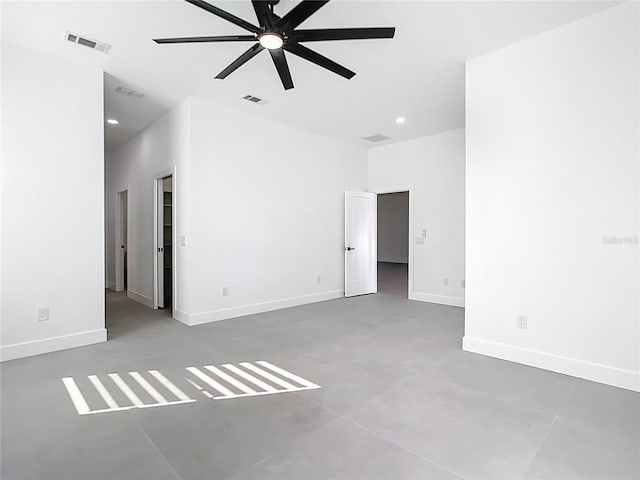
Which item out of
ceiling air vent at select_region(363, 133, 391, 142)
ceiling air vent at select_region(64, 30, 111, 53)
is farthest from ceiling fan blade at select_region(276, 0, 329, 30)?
ceiling air vent at select_region(363, 133, 391, 142)

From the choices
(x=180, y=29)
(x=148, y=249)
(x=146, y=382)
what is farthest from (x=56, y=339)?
(x=180, y=29)

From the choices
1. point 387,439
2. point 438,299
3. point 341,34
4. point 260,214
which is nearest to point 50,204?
point 260,214

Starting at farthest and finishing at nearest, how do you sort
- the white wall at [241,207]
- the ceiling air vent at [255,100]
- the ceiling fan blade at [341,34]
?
the white wall at [241,207] → the ceiling air vent at [255,100] → the ceiling fan blade at [341,34]

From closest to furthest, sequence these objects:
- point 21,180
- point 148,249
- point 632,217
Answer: point 632,217, point 21,180, point 148,249

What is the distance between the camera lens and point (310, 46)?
11.1 feet

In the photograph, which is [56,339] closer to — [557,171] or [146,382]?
[146,382]

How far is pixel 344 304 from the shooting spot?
19.6 ft

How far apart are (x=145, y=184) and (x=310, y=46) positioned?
13.1ft

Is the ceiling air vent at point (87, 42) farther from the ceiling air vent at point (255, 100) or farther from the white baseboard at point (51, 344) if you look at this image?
the white baseboard at point (51, 344)

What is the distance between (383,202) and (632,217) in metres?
11.6

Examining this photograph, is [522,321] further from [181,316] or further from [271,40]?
[181,316]

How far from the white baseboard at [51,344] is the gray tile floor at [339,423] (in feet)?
0.39

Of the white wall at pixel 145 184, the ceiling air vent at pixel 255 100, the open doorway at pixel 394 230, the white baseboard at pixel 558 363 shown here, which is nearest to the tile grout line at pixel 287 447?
the white baseboard at pixel 558 363

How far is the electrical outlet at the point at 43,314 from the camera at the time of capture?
11.4 ft
